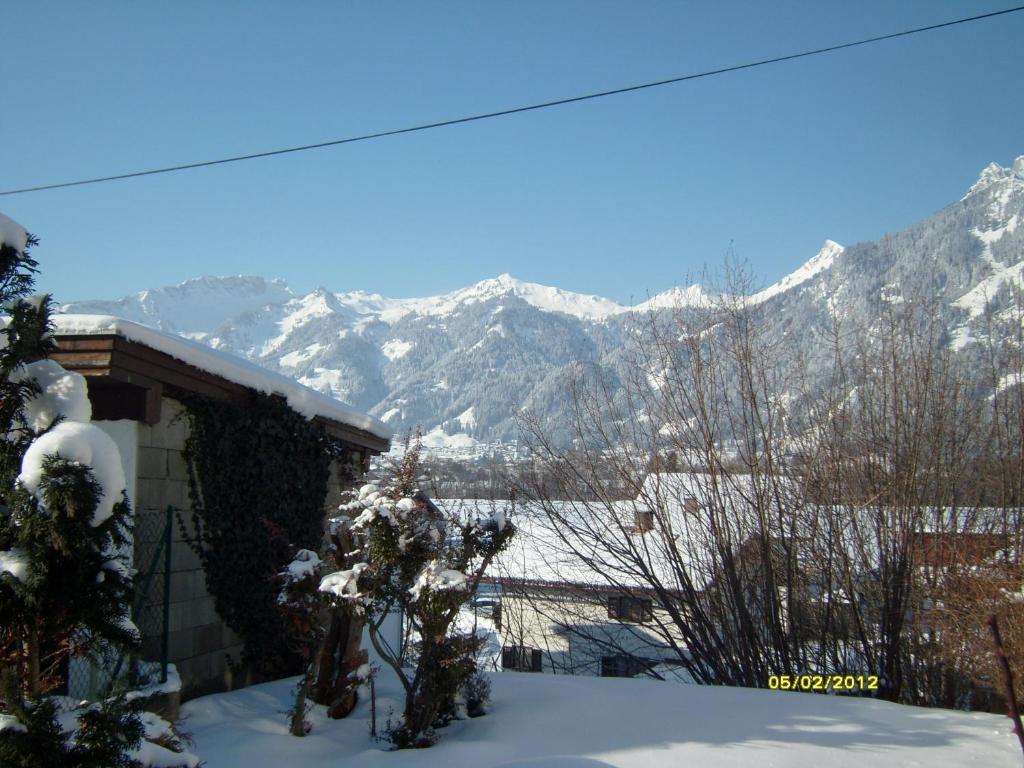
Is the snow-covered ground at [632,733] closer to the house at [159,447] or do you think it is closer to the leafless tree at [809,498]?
the house at [159,447]

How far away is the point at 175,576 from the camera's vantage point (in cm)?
679

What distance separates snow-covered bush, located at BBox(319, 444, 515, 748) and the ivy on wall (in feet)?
3.81

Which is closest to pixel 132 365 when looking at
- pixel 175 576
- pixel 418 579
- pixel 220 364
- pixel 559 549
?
pixel 220 364

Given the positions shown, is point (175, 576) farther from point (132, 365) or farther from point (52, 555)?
point (52, 555)

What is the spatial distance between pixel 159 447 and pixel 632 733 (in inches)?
170

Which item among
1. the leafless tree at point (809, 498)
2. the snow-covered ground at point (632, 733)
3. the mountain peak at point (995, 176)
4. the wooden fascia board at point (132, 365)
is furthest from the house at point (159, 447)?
the mountain peak at point (995, 176)

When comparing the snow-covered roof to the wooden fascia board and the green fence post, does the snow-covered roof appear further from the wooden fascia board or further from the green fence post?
the green fence post

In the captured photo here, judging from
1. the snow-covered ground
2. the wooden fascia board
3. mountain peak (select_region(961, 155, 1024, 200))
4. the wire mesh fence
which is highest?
mountain peak (select_region(961, 155, 1024, 200))

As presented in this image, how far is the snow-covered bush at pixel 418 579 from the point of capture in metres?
6.05

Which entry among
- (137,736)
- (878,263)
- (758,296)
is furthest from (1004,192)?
(137,736)

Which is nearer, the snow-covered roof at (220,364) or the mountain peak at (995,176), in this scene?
the snow-covered roof at (220,364)

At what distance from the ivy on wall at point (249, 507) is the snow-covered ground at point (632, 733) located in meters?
0.63
